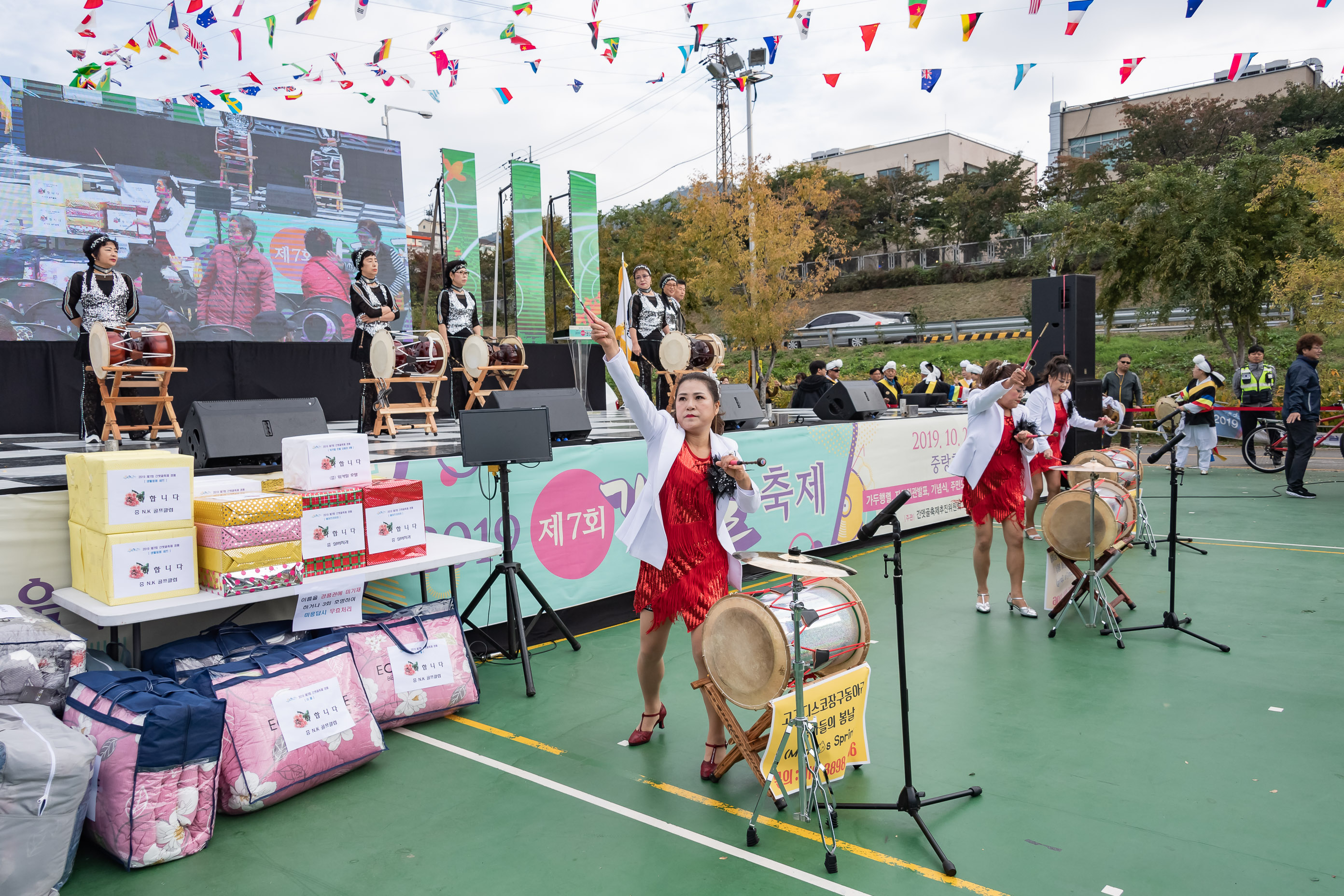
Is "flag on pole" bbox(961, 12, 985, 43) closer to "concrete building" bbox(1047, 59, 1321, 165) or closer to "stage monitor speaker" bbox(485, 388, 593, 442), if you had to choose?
"stage monitor speaker" bbox(485, 388, 593, 442)

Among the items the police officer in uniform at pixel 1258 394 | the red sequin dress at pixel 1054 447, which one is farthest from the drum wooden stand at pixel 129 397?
the police officer in uniform at pixel 1258 394

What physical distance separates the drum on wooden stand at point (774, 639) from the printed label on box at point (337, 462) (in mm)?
1928

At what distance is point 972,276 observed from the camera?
3581cm

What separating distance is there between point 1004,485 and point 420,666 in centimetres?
384

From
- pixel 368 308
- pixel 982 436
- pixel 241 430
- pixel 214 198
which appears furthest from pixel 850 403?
pixel 214 198

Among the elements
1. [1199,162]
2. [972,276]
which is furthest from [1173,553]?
[972,276]

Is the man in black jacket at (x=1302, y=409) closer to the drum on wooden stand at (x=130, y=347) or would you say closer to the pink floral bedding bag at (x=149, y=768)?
the pink floral bedding bag at (x=149, y=768)

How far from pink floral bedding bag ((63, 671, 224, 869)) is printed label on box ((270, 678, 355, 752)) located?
0.28m

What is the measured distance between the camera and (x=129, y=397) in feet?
22.9

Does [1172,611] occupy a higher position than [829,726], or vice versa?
[829,726]

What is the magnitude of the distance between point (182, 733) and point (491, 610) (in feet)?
7.79

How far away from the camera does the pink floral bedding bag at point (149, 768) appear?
109 inches

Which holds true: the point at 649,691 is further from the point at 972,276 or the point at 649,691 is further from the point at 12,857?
the point at 972,276

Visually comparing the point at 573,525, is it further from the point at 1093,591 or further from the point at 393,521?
the point at 1093,591
